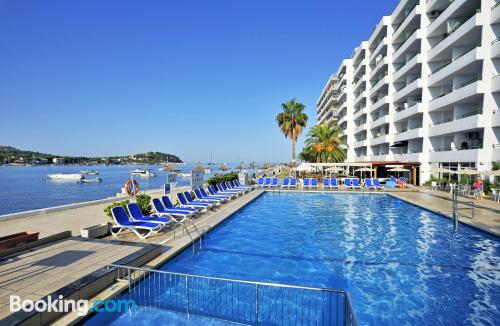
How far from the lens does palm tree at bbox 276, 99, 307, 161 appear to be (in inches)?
1549

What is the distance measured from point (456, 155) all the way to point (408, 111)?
29.1 feet

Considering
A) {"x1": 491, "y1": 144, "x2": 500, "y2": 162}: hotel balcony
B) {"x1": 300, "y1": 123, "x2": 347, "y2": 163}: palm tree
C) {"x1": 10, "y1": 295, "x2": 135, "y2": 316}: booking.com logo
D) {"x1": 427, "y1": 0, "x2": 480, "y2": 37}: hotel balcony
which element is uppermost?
{"x1": 427, "y1": 0, "x2": 480, "y2": 37}: hotel balcony

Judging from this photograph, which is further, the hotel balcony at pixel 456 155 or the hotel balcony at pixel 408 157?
the hotel balcony at pixel 408 157

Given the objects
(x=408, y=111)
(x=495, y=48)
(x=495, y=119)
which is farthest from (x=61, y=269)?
(x=408, y=111)

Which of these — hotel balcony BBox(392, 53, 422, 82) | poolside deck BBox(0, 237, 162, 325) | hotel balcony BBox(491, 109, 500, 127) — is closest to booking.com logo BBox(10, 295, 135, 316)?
poolside deck BBox(0, 237, 162, 325)

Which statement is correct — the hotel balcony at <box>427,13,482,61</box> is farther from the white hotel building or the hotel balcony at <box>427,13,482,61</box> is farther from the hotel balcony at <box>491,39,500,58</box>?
the hotel balcony at <box>491,39,500,58</box>

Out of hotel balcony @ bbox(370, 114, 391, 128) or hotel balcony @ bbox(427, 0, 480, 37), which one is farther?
hotel balcony @ bbox(370, 114, 391, 128)

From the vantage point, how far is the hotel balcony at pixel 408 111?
2895 cm

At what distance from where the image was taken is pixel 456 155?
942 inches

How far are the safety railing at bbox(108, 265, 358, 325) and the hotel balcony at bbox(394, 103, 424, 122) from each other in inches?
1128

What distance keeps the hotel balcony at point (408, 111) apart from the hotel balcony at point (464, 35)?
5.12m

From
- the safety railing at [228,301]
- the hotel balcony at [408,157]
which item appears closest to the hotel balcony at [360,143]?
the hotel balcony at [408,157]

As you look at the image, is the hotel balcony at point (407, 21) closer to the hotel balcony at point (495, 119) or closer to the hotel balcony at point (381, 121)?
the hotel balcony at point (381, 121)

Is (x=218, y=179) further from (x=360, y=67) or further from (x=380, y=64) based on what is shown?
(x=360, y=67)
